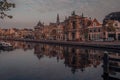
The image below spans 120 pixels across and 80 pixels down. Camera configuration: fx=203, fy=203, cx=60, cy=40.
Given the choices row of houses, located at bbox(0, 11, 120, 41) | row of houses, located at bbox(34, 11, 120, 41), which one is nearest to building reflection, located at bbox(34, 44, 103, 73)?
row of houses, located at bbox(0, 11, 120, 41)

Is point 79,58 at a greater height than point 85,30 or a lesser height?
lesser

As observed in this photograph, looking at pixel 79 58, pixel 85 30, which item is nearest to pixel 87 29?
pixel 85 30

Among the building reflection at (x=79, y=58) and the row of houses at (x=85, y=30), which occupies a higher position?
the row of houses at (x=85, y=30)

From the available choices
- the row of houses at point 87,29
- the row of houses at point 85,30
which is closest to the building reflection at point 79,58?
the row of houses at point 87,29

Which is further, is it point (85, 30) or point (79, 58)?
point (85, 30)

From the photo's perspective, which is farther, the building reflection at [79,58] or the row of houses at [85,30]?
the row of houses at [85,30]

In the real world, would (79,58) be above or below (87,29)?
below

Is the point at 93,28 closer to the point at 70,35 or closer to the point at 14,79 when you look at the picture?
the point at 70,35

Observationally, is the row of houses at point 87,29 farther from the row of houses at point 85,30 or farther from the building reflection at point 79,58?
the building reflection at point 79,58

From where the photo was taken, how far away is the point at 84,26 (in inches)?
5379

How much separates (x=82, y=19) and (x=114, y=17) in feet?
77.7

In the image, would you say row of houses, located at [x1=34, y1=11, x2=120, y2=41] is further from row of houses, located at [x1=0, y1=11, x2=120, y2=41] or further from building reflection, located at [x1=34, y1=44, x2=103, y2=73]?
building reflection, located at [x1=34, y1=44, x2=103, y2=73]

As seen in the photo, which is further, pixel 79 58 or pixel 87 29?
pixel 87 29

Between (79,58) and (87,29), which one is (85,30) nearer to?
(87,29)
